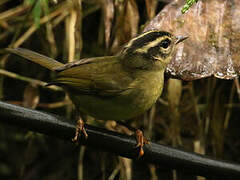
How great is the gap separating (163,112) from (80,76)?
4.08 feet

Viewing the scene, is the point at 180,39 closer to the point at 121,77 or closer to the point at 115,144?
the point at 121,77

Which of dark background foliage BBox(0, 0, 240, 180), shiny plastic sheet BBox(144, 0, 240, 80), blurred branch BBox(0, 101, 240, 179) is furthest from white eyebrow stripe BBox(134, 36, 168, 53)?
blurred branch BBox(0, 101, 240, 179)

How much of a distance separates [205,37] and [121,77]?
0.57 meters

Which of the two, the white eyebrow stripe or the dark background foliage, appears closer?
the white eyebrow stripe

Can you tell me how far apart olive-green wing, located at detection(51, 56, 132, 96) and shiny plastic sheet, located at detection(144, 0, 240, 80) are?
0.97 feet

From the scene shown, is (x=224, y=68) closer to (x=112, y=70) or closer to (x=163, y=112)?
(x=112, y=70)

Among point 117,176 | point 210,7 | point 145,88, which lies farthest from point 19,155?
point 210,7

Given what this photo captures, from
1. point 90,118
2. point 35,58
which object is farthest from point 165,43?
point 90,118

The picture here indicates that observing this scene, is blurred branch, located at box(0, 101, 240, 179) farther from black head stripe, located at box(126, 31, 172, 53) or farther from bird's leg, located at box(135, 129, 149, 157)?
black head stripe, located at box(126, 31, 172, 53)

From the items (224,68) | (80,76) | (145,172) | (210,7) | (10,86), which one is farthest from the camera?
(10,86)

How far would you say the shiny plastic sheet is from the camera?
243cm

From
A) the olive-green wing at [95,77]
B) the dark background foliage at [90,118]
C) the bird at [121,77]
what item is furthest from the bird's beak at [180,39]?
the dark background foliage at [90,118]

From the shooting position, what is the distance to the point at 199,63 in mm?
2453

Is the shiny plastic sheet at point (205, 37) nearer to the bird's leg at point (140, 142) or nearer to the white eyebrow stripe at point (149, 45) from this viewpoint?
the white eyebrow stripe at point (149, 45)
